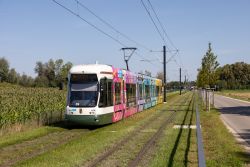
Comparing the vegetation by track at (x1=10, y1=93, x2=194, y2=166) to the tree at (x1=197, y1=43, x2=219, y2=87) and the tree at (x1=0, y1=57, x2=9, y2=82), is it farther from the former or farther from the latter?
the tree at (x1=0, y1=57, x2=9, y2=82)

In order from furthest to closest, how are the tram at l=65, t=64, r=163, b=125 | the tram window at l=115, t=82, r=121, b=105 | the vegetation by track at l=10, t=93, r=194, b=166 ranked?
the tram window at l=115, t=82, r=121, b=105 < the tram at l=65, t=64, r=163, b=125 < the vegetation by track at l=10, t=93, r=194, b=166

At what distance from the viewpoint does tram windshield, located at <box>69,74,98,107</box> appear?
20828mm

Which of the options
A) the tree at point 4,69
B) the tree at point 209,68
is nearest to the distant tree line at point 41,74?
the tree at point 4,69

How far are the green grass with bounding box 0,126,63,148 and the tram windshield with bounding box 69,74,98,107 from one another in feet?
5.29

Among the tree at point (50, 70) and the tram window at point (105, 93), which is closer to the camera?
the tram window at point (105, 93)

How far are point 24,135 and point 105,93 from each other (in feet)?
16.2

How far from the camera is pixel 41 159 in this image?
12062 mm

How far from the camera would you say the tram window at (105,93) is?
21.0 meters

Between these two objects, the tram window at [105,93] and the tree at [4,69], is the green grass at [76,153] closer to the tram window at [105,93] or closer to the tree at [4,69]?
the tram window at [105,93]

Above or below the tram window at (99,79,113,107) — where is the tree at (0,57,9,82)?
above

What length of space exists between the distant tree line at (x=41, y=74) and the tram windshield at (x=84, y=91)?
3263 inches

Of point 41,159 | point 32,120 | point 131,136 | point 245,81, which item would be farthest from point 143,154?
point 245,81

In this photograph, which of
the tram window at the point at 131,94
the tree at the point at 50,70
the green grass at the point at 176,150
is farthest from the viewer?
the tree at the point at 50,70

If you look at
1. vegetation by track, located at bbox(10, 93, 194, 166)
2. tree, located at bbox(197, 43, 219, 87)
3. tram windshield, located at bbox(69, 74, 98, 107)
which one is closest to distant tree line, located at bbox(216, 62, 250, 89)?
tree, located at bbox(197, 43, 219, 87)
